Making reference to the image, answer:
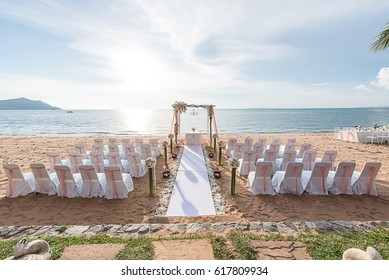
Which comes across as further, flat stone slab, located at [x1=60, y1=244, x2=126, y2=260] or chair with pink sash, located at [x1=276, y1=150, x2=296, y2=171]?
chair with pink sash, located at [x1=276, y1=150, x2=296, y2=171]

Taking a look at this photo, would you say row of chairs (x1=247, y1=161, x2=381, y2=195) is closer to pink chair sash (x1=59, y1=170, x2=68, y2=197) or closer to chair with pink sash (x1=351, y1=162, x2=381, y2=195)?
chair with pink sash (x1=351, y1=162, x2=381, y2=195)

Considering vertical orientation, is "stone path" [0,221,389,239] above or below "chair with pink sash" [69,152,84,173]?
below

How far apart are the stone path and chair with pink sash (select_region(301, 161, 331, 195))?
1.98 metres

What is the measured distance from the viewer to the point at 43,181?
6207mm

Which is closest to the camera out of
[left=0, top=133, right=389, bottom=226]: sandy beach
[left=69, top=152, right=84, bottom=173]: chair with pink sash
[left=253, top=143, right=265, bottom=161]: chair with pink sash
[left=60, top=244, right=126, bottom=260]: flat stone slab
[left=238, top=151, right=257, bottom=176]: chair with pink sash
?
[left=60, top=244, right=126, bottom=260]: flat stone slab

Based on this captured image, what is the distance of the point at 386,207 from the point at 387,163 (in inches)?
256

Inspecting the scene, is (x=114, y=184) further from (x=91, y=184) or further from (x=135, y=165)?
(x=135, y=165)

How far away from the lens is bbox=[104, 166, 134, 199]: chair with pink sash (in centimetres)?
587

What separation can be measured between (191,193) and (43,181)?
4.64 meters

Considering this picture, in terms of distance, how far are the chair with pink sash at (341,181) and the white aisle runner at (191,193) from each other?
3884 mm

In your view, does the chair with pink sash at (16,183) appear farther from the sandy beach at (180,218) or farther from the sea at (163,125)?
the sea at (163,125)

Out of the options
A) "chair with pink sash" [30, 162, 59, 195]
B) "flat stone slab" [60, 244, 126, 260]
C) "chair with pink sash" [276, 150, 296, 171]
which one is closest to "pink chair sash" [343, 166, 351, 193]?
"chair with pink sash" [276, 150, 296, 171]

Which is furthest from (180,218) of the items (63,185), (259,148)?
(259,148)

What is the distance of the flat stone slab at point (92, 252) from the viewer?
3.09m
